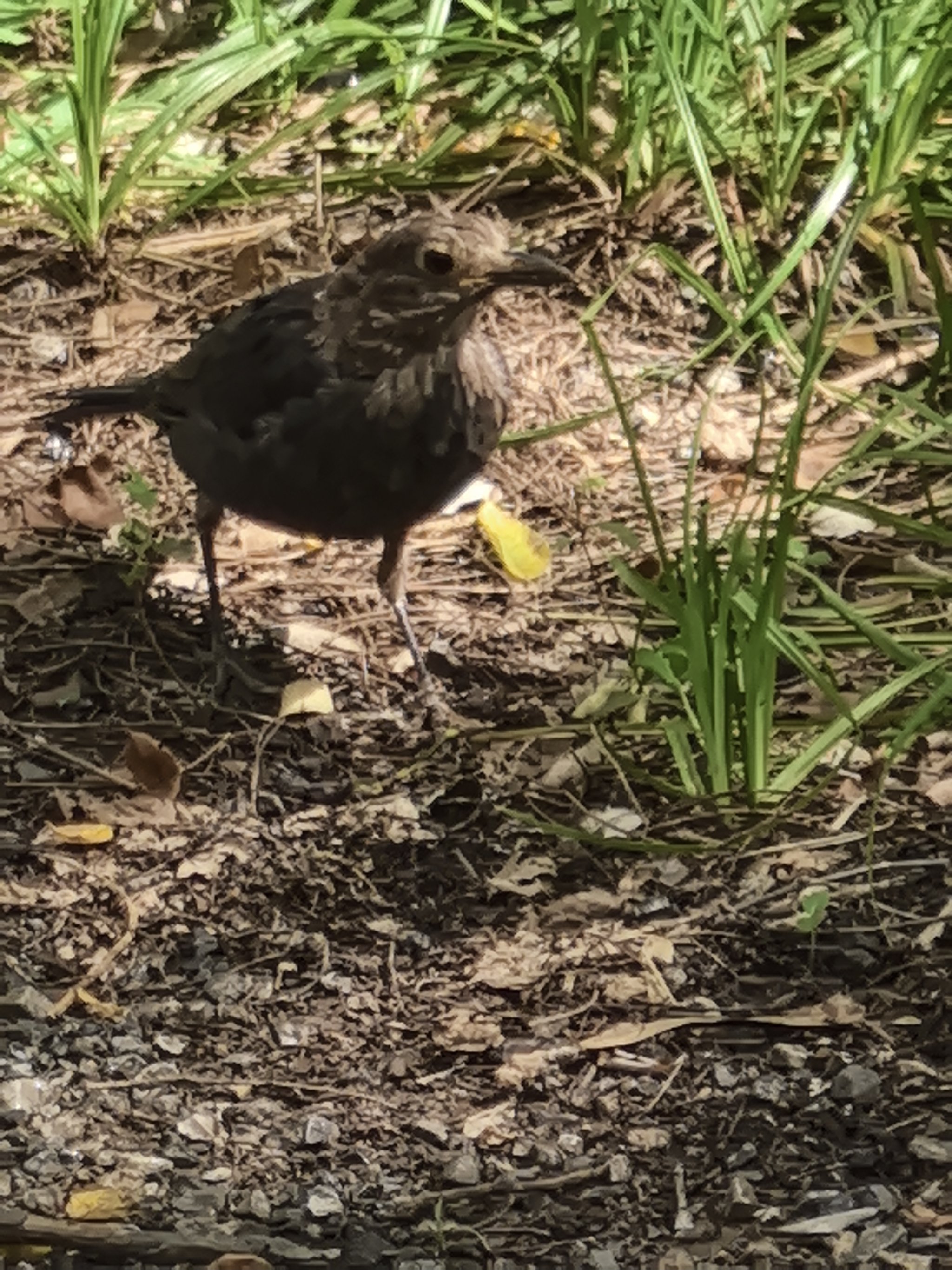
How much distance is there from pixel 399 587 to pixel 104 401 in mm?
648

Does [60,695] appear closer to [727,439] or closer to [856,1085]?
[727,439]

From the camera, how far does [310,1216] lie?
2184 mm

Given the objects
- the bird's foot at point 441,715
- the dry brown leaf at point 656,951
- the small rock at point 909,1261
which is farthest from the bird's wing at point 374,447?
the small rock at point 909,1261

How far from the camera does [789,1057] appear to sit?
2365 millimetres

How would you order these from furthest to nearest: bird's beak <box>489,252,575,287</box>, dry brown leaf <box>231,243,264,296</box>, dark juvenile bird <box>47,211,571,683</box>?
dry brown leaf <box>231,243,264,296</box> < dark juvenile bird <box>47,211,571,683</box> < bird's beak <box>489,252,575,287</box>

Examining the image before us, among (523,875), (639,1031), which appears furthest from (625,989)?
(523,875)

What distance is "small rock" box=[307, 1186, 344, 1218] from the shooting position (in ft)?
7.18

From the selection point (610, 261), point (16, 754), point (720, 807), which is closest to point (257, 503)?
point (16, 754)

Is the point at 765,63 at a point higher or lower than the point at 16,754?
higher

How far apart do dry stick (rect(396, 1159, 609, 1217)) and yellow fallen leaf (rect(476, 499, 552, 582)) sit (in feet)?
4.44

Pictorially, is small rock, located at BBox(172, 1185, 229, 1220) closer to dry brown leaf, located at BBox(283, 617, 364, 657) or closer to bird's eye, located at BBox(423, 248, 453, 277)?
dry brown leaf, located at BBox(283, 617, 364, 657)

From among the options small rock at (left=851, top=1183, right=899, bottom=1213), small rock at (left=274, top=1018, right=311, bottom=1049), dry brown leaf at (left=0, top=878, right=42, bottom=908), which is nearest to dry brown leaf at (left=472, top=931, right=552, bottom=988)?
small rock at (left=274, top=1018, right=311, bottom=1049)

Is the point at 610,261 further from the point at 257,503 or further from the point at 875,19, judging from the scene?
the point at 257,503

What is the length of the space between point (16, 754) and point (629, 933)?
106cm
